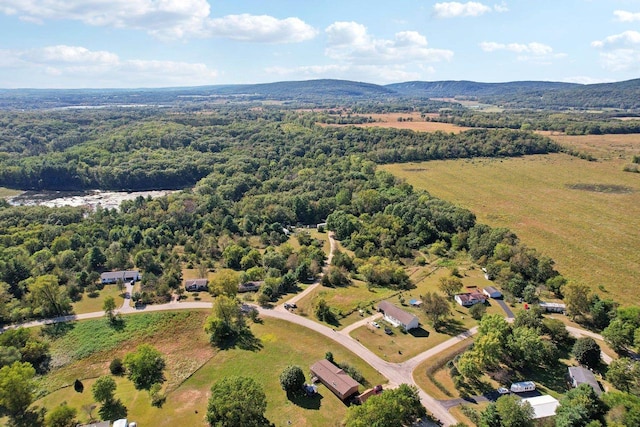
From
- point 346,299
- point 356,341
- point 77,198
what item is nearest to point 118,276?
point 346,299

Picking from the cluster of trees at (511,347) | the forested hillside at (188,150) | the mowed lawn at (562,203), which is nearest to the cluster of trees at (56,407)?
the cluster of trees at (511,347)

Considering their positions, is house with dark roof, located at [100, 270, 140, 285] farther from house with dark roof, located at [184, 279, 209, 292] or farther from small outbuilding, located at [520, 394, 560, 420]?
small outbuilding, located at [520, 394, 560, 420]

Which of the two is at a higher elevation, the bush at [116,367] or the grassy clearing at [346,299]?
the grassy clearing at [346,299]

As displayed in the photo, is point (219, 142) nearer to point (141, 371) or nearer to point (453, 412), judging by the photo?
point (141, 371)

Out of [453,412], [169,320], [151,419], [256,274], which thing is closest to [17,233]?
[169,320]

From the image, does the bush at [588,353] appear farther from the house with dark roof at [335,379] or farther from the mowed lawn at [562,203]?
the house with dark roof at [335,379]

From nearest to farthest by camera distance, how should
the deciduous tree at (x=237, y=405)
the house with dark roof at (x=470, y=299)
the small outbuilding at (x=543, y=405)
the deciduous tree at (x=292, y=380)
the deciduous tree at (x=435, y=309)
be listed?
1. the deciduous tree at (x=237, y=405)
2. the small outbuilding at (x=543, y=405)
3. the deciduous tree at (x=292, y=380)
4. the deciduous tree at (x=435, y=309)
5. the house with dark roof at (x=470, y=299)
